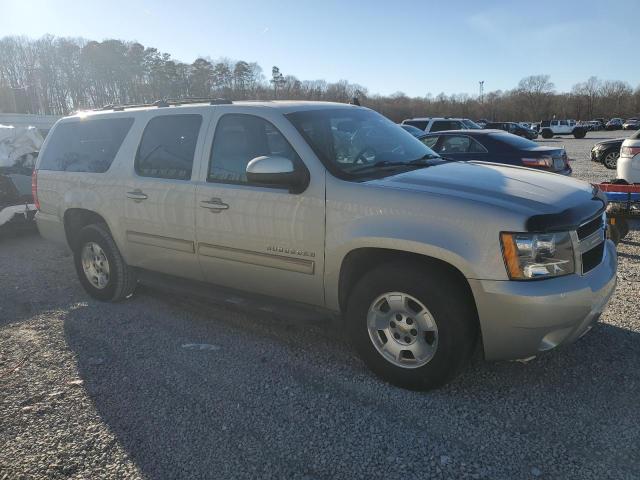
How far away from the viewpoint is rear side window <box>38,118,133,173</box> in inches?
190

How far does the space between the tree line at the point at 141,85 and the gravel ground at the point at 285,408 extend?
187ft

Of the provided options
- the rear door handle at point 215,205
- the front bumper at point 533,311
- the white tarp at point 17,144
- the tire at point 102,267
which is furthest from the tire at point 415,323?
the white tarp at point 17,144

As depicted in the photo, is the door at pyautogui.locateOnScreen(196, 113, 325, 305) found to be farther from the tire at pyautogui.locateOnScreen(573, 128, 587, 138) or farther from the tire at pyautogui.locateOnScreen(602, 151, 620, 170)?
the tire at pyautogui.locateOnScreen(573, 128, 587, 138)

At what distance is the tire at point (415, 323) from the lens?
2939 mm

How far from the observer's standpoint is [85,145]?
514cm

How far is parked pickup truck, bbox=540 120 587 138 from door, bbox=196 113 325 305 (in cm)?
A: 5238

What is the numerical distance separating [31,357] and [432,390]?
10.5 feet

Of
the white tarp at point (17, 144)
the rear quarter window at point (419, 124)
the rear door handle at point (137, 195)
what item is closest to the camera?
the rear door handle at point (137, 195)

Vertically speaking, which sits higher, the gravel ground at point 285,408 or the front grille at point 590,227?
the front grille at point 590,227

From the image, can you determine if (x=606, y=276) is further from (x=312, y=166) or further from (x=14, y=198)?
(x=14, y=198)

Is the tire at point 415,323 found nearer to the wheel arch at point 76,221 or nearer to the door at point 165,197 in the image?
the door at point 165,197

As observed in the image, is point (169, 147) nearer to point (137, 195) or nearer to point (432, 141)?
point (137, 195)

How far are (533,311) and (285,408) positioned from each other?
1.60 metres

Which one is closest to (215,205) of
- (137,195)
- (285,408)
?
(137,195)
